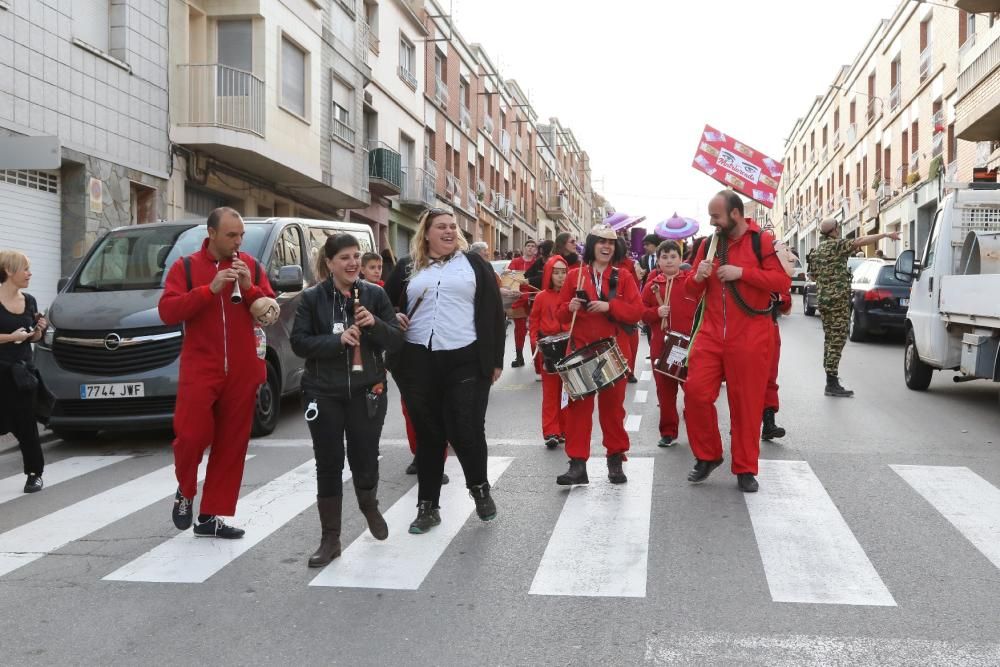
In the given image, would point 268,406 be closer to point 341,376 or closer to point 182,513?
point 182,513

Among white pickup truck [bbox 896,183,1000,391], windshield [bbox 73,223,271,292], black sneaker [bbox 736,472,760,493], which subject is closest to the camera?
black sneaker [bbox 736,472,760,493]

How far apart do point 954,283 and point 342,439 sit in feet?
23.4

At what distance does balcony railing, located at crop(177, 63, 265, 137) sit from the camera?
16.8 meters

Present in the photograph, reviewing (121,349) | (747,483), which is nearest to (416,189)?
(121,349)

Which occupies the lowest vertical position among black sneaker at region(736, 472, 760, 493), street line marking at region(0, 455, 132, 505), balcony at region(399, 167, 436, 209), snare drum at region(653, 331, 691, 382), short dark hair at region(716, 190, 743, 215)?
street line marking at region(0, 455, 132, 505)

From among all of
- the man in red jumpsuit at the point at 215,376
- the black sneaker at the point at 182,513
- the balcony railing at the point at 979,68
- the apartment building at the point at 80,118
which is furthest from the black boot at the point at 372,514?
the balcony railing at the point at 979,68

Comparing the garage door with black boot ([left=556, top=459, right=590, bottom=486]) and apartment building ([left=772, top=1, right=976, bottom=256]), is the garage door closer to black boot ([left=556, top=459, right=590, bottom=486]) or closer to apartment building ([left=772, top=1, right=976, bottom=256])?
black boot ([left=556, top=459, right=590, bottom=486])

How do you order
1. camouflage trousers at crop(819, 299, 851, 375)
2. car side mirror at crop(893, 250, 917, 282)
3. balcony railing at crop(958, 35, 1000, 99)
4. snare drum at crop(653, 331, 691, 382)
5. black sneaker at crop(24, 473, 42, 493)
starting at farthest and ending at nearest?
balcony railing at crop(958, 35, 1000, 99) → car side mirror at crop(893, 250, 917, 282) → camouflage trousers at crop(819, 299, 851, 375) → snare drum at crop(653, 331, 691, 382) → black sneaker at crop(24, 473, 42, 493)

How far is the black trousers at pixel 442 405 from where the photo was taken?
513 centimetres

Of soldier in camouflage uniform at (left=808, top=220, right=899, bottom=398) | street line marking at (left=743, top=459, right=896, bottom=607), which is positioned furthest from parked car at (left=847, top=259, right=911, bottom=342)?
street line marking at (left=743, top=459, right=896, bottom=607)

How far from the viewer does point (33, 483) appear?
255 inches

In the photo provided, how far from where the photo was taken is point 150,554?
480 centimetres

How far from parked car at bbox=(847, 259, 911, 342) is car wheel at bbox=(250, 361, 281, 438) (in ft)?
38.3

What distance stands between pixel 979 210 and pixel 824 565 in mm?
7026
